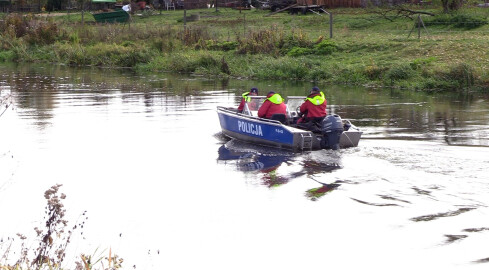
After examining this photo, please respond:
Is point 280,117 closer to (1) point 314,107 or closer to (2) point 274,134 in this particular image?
(2) point 274,134

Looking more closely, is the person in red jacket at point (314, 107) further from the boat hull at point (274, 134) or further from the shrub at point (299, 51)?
the shrub at point (299, 51)

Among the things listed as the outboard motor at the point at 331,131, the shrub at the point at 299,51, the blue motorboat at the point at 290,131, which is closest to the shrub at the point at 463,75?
the shrub at the point at 299,51

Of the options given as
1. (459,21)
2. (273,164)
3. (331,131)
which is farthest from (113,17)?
(273,164)

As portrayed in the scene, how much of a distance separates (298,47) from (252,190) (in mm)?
25582

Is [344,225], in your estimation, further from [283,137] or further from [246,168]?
[283,137]

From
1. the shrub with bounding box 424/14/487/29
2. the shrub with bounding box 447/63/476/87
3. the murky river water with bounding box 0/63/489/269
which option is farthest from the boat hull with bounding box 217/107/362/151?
the shrub with bounding box 424/14/487/29

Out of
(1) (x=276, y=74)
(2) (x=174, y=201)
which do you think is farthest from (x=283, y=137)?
(1) (x=276, y=74)

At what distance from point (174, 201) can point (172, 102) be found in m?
15.0

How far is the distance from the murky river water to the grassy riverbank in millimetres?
7120

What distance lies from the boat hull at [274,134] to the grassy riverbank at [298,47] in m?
13.4

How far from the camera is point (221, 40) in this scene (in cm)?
4462

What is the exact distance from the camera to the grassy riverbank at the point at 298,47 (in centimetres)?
3234

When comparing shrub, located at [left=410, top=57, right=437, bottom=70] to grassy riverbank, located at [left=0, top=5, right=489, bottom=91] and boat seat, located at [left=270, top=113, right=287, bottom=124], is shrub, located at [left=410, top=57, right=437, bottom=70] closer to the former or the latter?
grassy riverbank, located at [left=0, top=5, right=489, bottom=91]

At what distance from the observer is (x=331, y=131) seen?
1734cm
